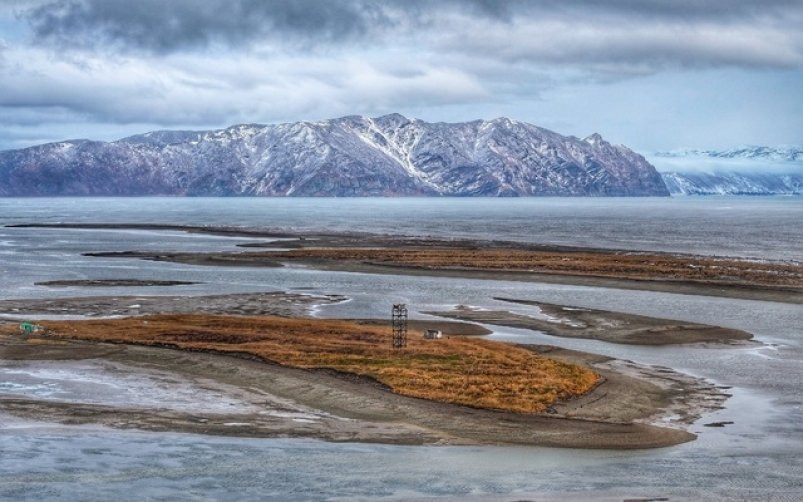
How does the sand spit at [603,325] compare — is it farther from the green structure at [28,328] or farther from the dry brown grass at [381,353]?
the green structure at [28,328]

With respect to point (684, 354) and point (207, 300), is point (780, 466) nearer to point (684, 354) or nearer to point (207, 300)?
point (684, 354)

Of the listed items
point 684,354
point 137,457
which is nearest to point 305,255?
point 684,354

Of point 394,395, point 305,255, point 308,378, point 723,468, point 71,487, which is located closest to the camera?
point 71,487

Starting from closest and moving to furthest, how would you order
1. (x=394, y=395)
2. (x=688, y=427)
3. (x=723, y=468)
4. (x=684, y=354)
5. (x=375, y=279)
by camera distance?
(x=723, y=468), (x=688, y=427), (x=394, y=395), (x=684, y=354), (x=375, y=279)

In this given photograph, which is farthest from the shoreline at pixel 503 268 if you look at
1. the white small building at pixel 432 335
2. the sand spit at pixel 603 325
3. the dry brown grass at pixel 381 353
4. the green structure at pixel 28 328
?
the green structure at pixel 28 328

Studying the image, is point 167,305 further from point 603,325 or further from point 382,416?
point 382,416

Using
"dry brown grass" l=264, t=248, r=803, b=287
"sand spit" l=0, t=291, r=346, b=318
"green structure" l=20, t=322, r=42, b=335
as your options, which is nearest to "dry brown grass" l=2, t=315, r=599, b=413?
"green structure" l=20, t=322, r=42, b=335
